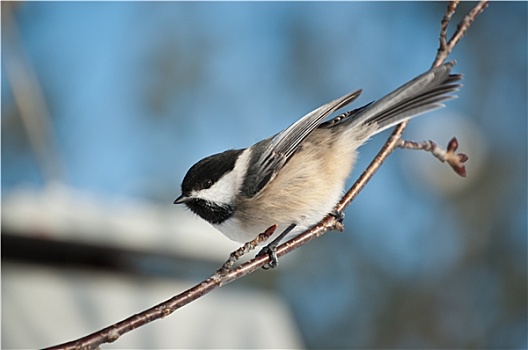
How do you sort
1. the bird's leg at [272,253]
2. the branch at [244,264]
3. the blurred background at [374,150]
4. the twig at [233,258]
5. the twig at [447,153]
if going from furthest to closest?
the blurred background at [374,150] → the twig at [447,153] → the bird's leg at [272,253] → the twig at [233,258] → the branch at [244,264]

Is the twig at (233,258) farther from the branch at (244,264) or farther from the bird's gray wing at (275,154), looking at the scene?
the bird's gray wing at (275,154)

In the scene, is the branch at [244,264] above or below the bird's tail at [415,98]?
below

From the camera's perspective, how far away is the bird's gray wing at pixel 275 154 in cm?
167

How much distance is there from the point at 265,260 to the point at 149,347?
1.54 m

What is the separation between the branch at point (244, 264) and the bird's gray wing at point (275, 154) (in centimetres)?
22

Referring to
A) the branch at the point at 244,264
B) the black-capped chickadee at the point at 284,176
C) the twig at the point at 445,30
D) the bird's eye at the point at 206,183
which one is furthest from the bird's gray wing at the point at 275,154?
the twig at the point at 445,30

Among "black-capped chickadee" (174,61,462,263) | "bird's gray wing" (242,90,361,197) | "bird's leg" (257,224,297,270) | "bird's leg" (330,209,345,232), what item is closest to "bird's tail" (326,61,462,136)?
"black-capped chickadee" (174,61,462,263)

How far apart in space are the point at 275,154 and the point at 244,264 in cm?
47

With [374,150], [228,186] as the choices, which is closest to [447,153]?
[228,186]

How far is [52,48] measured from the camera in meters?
6.06

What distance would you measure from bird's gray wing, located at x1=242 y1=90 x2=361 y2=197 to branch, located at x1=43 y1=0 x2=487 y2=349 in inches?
Answer: 8.5

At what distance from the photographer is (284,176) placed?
67.2 inches

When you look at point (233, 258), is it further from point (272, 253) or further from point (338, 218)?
point (338, 218)

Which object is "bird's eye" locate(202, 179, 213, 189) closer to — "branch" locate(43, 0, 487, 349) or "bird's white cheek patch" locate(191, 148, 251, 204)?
"bird's white cheek patch" locate(191, 148, 251, 204)
